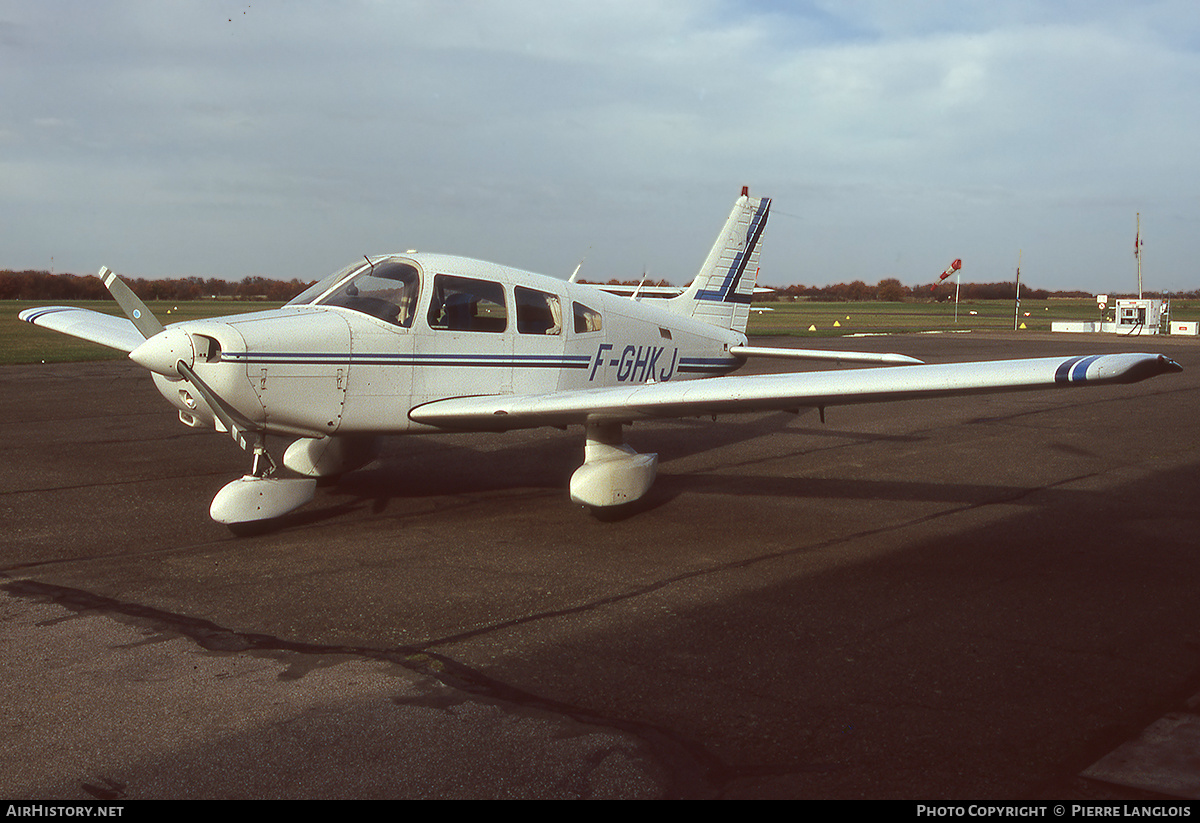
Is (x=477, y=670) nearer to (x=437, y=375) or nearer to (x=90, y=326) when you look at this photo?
(x=437, y=375)

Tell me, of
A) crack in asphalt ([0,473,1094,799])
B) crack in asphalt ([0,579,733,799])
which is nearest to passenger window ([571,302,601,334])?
crack in asphalt ([0,473,1094,799])

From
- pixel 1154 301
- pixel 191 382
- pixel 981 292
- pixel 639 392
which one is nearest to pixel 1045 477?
pixel 639 392

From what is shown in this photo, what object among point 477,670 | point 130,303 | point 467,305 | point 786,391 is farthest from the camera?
point 467,305

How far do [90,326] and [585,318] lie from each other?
610 centimetres

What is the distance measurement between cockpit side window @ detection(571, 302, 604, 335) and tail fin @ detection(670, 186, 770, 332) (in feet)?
8.89

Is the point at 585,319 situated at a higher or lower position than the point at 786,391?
higher

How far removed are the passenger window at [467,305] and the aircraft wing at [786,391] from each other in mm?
639

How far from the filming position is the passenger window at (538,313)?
8.34m

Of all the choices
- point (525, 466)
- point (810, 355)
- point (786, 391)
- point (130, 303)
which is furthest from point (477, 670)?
point (810, 355)

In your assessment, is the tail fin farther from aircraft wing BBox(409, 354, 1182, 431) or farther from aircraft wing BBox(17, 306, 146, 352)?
aircraft wing BBox(17, 306, 146, 352)

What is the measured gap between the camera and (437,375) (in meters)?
7.77

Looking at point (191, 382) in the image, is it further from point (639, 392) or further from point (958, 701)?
point (958, 701)

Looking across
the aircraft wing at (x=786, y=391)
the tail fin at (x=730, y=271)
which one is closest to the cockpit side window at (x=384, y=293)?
the aircraft wing at (x=786, y=391)

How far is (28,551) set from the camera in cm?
662
